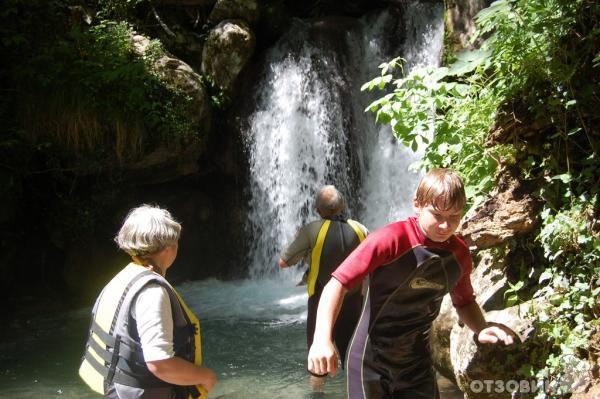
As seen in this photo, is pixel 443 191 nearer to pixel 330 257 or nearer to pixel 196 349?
pixel 196 349

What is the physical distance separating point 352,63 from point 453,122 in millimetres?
6828

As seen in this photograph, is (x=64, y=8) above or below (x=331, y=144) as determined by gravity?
above

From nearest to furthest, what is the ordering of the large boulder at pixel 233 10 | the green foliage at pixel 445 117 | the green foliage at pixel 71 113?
1. the green foliage at pixel 445 117
2. the green foliage at pixel 71 113
3. the large boulder at pixel 233 10

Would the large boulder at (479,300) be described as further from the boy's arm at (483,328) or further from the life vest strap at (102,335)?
the life vest strap at (102,335)

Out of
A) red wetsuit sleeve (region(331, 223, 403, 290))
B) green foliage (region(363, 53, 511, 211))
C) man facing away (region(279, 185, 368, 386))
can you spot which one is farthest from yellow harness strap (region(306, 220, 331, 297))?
red wetsuit sleeve (region(331, 223, 403, 290))

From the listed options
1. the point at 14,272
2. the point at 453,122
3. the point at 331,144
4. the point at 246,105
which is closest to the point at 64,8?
the point at 246,105

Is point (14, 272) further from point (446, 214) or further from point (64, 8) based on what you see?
point (446, 214)

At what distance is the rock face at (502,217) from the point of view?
3275mm

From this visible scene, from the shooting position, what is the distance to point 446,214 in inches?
87.9

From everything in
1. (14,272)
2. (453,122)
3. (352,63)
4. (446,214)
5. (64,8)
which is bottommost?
(14,272)

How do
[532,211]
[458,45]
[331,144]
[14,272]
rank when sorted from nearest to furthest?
[532,211], [458,45], [14,272], [331,144]

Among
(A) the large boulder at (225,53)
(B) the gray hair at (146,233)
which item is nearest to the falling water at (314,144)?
(A) the large boulder at (225,53)

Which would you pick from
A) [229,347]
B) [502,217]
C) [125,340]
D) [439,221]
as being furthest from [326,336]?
[229,347]

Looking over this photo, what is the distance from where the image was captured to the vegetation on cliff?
294 centimetres
